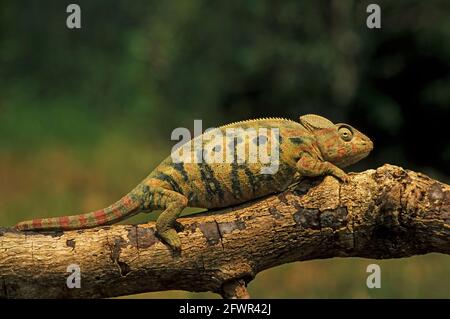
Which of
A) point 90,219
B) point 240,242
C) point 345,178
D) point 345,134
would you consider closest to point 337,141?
point 345,134

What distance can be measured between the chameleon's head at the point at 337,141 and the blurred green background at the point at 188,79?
4.24 metres

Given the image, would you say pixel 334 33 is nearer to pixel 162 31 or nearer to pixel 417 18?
pixel 417 18

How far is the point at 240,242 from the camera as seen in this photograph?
157 inches

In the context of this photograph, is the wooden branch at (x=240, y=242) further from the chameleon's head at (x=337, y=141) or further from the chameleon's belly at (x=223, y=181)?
the chameleon's head at (x=337, y=141)

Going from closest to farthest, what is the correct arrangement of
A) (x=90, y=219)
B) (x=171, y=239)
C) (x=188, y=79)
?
(x=171, y=239) < (x=90, y=219) < (x=188, y=79)

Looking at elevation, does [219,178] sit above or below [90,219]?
above

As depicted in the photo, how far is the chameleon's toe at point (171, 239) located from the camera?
3.96m

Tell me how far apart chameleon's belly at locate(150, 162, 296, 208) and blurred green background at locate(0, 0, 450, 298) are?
13.6 feet

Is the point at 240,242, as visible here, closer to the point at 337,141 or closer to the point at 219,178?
the point at 219,178

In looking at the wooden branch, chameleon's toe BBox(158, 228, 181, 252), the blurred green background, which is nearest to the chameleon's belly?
the wooden branch

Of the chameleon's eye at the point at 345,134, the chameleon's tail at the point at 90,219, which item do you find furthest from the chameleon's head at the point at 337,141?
the chameleon's tail at the point at 90,219

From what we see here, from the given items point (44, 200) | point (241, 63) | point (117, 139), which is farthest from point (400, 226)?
→ point (241, 63)

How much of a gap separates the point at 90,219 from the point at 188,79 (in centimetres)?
762

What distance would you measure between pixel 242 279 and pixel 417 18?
274 inches
